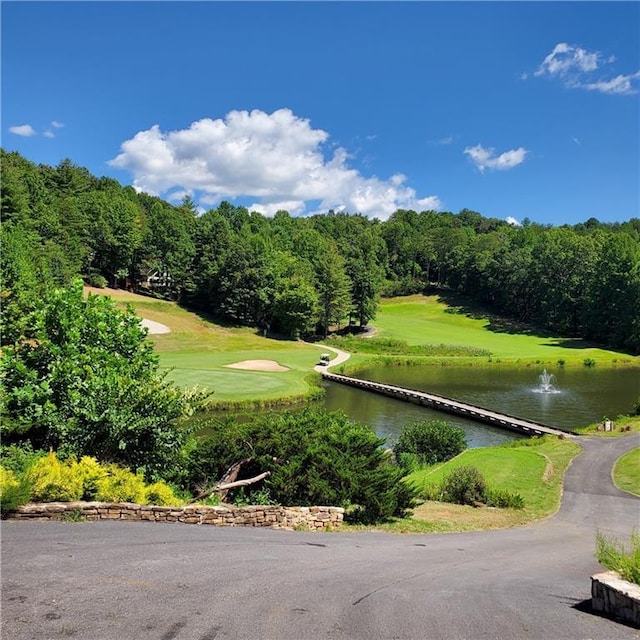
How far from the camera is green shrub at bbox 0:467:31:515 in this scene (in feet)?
33.6

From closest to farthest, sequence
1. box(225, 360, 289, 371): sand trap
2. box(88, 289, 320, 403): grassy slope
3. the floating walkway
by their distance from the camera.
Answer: the floating walkway
box(88, 289, 320, 403): grassy slope
box(225, 360, 289, 371): sand trap

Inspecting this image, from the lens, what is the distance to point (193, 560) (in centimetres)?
860

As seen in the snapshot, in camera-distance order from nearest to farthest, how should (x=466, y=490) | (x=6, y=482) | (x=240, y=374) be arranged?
(x=6, y=482)
(x=466, y=490)
(x=240, y=374)

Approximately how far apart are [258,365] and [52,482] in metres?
46.0

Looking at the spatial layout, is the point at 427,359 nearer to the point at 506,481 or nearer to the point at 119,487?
the point at 506,481

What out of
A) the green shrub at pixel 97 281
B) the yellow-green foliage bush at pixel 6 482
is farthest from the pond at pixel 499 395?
the green shrub at pixel 97 281

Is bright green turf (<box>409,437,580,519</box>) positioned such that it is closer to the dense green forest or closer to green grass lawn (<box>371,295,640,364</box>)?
green grass lawn (<box>371,295,640,364</box>)

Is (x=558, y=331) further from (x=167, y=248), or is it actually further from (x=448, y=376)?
(x=167, y=248)

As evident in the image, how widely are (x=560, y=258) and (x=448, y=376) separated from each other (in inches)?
2304

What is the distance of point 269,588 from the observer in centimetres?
759

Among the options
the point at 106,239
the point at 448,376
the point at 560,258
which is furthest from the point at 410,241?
the point at 448,376

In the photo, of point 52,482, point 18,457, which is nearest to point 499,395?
point 18,457

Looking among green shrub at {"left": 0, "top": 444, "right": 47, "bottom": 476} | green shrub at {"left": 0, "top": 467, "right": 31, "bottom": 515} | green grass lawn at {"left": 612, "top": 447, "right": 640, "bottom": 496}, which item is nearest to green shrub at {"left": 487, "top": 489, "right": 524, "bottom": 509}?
green grass lawn at {"left": 612, "top": 447, "right": 640, "bottom": 496}

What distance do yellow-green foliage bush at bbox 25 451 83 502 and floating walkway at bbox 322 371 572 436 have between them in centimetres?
3056
